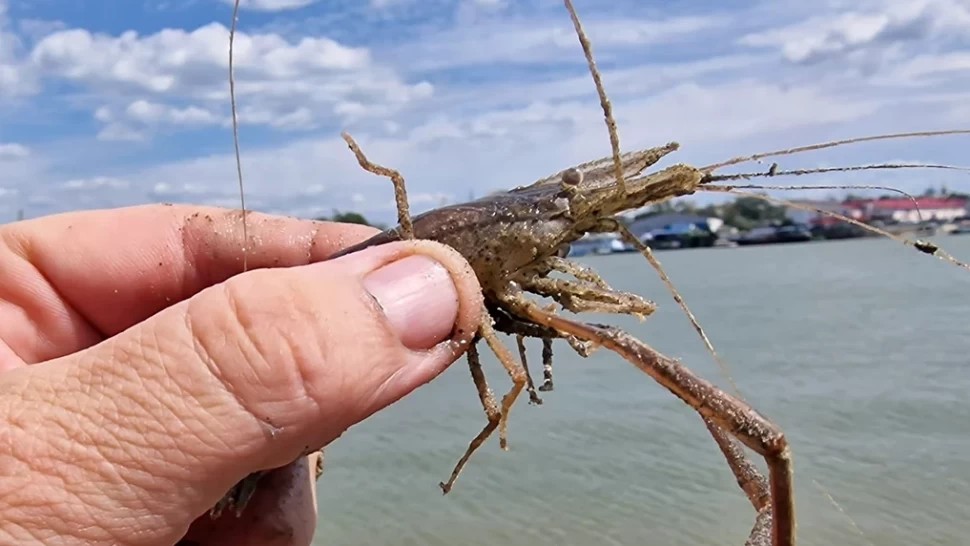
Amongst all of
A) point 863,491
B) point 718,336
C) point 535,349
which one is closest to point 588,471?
point 863,491

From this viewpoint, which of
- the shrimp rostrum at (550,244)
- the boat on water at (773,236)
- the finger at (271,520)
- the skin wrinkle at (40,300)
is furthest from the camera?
the boat on water at (773,236)

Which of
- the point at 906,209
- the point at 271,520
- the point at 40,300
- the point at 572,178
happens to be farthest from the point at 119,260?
the point at 906,209

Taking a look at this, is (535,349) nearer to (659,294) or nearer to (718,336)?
(718,336)

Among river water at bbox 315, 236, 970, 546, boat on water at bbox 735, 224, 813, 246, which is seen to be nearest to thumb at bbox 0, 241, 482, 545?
river water at bbox 315, 236, 970, 546

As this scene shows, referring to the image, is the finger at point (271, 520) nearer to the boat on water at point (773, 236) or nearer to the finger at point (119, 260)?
the finger at point (119, 260)

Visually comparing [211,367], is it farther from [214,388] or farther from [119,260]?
[119,260]

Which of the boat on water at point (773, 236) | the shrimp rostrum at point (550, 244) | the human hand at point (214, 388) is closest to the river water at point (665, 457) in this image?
the shrimp rostrum at point (550, 244)
